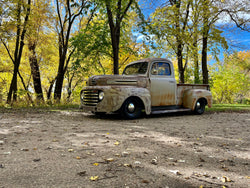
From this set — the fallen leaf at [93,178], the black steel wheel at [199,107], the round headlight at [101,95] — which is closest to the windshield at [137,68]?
the round headlight at [101,95]

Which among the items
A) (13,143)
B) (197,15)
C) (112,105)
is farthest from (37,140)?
(197,15)

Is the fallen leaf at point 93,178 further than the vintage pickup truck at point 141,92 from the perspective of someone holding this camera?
No

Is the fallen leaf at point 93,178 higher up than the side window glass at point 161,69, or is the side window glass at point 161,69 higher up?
the side window glass at point 161,69

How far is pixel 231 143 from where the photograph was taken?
157 inches

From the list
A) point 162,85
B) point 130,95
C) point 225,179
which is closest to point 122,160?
point 225,179

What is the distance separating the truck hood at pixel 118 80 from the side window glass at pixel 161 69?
0.54 m

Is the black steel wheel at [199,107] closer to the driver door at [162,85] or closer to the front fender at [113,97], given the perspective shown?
the driver door at [162,85]

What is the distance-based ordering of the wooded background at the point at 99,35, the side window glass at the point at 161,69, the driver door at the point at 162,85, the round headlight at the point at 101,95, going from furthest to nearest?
the wooded background at the point at 99,35 → the side window glass at the point at 161,69 → the driver door at the point at 162,85 → the round headlight at the point at 101,95

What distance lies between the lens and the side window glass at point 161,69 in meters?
7.56

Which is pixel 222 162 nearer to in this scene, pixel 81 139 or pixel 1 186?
pixel 81 139

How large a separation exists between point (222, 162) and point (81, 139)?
8.03 ft

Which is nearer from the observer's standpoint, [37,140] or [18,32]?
[37,140]

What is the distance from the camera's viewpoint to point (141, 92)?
687 centimetres

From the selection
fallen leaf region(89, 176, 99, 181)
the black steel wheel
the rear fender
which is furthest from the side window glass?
fallen leaf region(89, 176, 99, 181)
